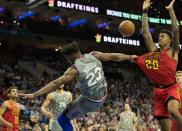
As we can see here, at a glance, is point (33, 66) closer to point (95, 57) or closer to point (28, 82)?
point (28, 82)

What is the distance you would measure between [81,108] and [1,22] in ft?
73.5

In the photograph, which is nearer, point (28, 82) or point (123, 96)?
point (28, 82)

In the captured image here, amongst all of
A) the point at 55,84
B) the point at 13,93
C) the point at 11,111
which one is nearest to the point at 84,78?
the point at 55,84

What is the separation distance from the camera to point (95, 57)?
6.71 meters

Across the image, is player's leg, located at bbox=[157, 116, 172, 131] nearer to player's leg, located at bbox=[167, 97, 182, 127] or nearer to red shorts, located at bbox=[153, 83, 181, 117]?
red shorts, located at bbox=[153, 83, 181, 117]

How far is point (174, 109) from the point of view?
6.84 meters

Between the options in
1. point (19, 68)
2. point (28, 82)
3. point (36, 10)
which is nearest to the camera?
point (28, 82)

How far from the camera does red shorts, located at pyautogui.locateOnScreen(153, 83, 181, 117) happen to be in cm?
712

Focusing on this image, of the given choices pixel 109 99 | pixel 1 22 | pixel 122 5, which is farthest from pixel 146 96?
pixel 1 22

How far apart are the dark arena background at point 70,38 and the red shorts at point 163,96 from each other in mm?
15654

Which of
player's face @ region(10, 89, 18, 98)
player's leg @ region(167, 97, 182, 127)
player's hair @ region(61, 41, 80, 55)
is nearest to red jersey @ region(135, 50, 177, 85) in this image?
player's leg @ region(167, 97, 182, 127)

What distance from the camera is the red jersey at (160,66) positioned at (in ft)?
23.7

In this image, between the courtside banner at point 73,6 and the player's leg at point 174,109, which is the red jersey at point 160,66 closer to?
the player's leg at point 174,109

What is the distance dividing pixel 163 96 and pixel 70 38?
2466cm
